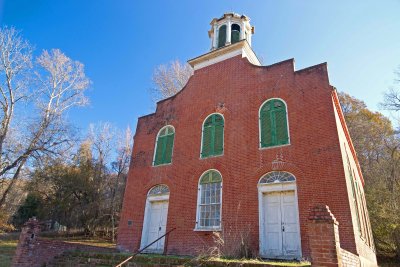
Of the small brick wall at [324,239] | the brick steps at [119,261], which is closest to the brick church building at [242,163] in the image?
the small brick wall at [324,239]

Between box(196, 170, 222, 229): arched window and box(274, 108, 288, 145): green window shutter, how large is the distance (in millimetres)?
2855

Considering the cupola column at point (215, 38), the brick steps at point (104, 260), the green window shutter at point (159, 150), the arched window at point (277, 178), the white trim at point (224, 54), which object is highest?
the cupola column at point (215, 38)

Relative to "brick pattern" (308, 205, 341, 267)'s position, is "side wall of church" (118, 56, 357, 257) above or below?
above

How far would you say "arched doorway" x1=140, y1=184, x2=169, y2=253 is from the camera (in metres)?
12.0

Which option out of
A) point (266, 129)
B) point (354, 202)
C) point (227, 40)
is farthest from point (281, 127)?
point (227, 40)

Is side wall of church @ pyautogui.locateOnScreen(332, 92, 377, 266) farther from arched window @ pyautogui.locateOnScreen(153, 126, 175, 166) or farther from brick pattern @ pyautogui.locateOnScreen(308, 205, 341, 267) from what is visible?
arched window @ pyautogui.locateOnScreen(153, 126, 175, 166)

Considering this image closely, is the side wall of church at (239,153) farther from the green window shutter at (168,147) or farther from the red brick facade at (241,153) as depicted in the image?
the green window shutter at (168,147)

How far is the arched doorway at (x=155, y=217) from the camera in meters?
12.0

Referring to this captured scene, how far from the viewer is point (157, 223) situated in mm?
12398

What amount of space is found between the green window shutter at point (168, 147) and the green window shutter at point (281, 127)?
530 centimetres

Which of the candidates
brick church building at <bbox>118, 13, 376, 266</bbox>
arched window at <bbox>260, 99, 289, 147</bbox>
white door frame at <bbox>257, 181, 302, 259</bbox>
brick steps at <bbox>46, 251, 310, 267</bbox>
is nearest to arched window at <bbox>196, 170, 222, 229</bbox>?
brick church building at <bbox>118, 13, 376, 266</bbox>

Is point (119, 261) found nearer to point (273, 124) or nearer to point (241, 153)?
point (241, 153)

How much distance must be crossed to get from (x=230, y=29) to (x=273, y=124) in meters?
7.04

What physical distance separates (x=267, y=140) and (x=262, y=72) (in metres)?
3.37
